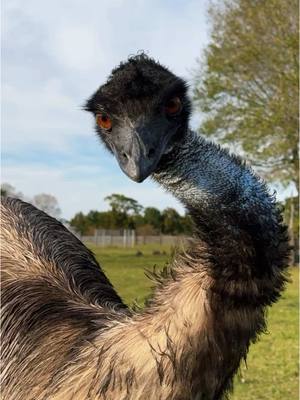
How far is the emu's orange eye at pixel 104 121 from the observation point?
2.03 metres

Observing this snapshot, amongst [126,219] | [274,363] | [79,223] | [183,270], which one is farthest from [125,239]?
[183,270]

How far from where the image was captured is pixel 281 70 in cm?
1927

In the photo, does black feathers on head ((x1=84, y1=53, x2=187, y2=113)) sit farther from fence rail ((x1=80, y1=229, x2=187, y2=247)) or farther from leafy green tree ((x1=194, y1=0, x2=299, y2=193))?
fence rail ((x1=80, y1=229, x2=187, y2=247))

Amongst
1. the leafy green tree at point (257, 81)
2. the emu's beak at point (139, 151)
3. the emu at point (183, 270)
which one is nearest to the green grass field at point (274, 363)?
the emu at point (183, 270)

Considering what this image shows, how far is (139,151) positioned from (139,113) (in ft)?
0.38

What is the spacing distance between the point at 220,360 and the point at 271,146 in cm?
1902

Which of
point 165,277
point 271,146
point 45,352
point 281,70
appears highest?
point 281,70

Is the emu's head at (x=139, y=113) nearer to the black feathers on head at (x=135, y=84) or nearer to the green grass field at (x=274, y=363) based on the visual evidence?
the black feathers on head at (x=135, y=84)

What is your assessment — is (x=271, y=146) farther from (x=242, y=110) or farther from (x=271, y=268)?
(x=271, y=268)

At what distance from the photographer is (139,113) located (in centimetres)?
194

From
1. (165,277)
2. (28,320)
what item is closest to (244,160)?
(165,277)

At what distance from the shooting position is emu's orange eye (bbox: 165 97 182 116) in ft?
6.73

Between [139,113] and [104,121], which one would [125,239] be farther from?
[139,113]

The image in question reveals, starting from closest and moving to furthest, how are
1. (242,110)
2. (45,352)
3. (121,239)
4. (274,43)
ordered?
(45,352)
(274,43)
(242,110)
(121,239)
